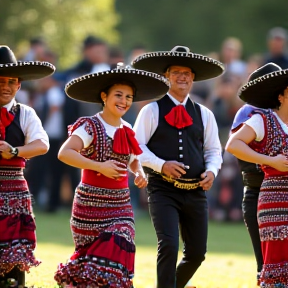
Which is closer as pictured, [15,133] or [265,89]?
[15,133]

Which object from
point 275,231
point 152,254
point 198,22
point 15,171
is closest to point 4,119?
point 15,171

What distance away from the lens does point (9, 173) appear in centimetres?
923

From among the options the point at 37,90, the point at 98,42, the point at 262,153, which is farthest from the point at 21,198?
the point at 37,90

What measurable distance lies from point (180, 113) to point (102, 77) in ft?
3.15

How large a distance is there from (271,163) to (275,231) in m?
0.57

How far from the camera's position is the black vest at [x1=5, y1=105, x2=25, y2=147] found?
30.3 ft

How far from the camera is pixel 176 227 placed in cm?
958

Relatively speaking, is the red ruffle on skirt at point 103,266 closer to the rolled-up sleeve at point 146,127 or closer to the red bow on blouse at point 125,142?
the red bow on blouse at point 125,142

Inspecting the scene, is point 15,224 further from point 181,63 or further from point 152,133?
point 181,63

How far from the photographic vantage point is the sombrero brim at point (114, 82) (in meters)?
9.17

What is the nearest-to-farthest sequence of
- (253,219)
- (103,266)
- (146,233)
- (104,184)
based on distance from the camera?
(103,266) → (104,184) → (253,219) → (146,233)

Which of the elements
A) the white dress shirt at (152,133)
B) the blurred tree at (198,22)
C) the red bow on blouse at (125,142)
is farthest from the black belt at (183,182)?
the blurred tree at (198,22)

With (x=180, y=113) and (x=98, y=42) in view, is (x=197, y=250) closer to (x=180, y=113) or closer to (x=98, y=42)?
(x=180, y=113)

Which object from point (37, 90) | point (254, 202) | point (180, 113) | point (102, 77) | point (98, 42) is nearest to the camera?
point (102, 77)
